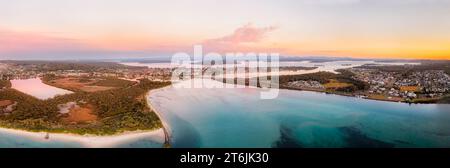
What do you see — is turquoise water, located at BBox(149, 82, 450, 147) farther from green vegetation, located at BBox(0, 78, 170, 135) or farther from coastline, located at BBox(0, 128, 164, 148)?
green vegetation, located at BBox(0, 78, 170, 135)

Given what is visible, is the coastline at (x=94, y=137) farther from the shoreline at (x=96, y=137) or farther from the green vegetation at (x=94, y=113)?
the green vegetation at (x=94, y=113)

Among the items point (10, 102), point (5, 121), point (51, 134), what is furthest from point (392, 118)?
point (10, 102)

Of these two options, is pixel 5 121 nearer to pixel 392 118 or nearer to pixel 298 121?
pixel 298 121

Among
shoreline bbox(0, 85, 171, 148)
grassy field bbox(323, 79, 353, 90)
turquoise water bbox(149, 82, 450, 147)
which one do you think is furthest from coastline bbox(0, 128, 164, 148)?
grassy field bbox(323, 79, 353, 90)

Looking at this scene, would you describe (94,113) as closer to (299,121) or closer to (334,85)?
(299,121)

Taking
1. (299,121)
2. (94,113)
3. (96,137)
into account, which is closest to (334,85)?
(299,121)

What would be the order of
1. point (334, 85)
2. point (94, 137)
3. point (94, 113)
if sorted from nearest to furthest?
point (94, 137) < point (94, 113) < point (334, 85)
